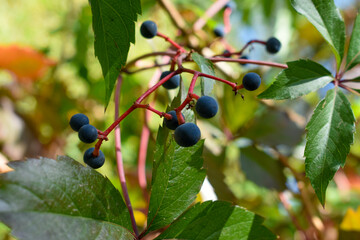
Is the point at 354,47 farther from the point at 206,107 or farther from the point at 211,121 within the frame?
the point at 211,121

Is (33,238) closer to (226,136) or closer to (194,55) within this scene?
(194,55)

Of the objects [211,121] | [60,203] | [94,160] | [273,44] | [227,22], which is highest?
[227,22]

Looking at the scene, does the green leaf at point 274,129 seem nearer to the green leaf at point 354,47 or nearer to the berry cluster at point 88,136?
the green leaf at point 354,47

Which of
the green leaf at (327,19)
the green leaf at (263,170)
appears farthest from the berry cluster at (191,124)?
the green leaf at (263,170)

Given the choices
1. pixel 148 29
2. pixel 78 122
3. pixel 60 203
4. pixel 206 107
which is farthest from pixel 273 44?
pixel 60 203

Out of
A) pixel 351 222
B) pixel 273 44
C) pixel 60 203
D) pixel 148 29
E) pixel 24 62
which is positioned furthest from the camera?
pixel 24 62

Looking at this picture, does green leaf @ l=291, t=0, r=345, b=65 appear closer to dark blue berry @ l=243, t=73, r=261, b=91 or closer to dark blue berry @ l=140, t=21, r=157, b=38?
dark blue berry @ l=243, t=73, r=261, b=91
